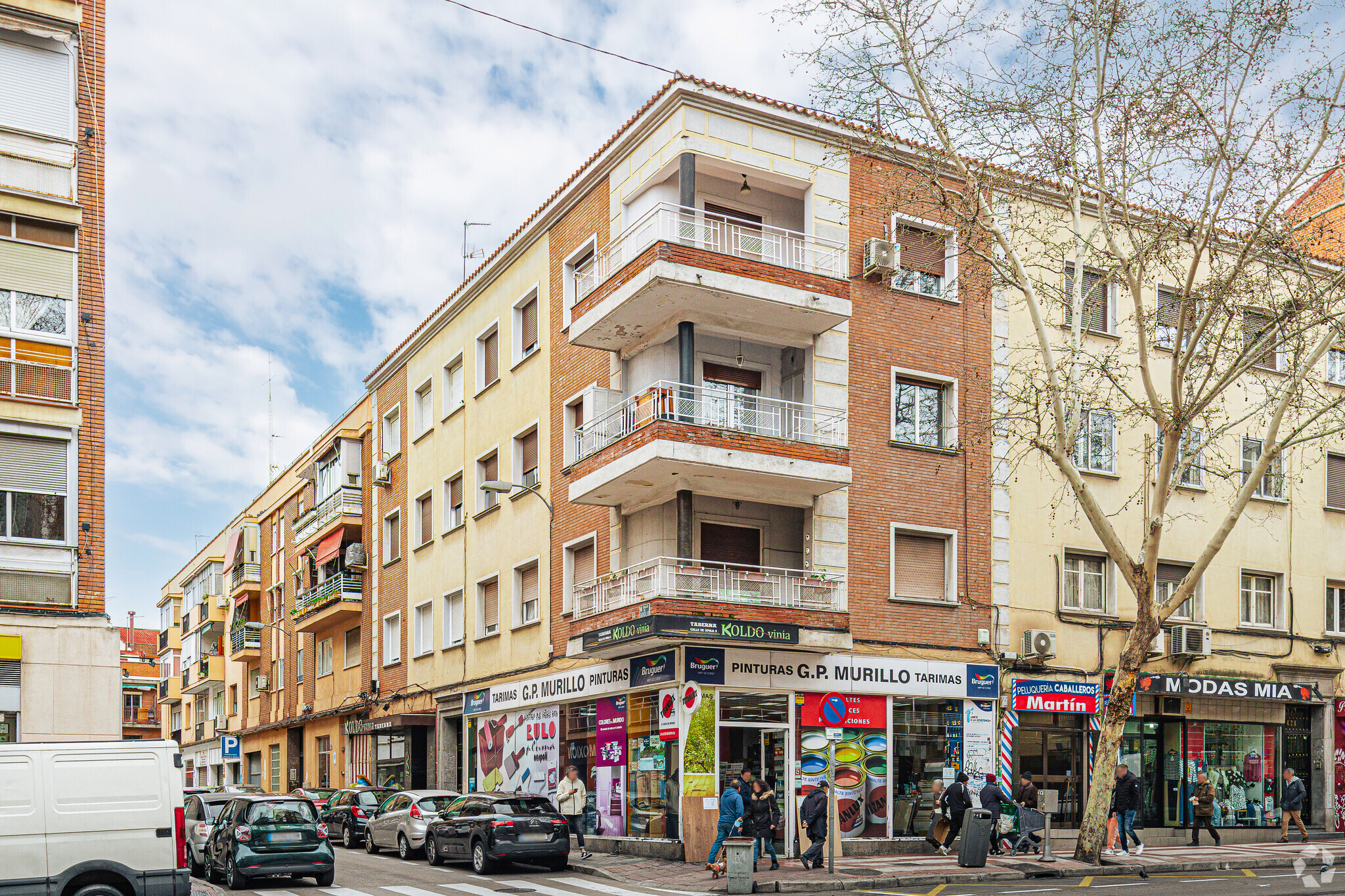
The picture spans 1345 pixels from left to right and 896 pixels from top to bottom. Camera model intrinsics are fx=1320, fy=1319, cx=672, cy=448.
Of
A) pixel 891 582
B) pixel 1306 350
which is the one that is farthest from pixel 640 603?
pixel 1306 350

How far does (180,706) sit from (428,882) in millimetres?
53172

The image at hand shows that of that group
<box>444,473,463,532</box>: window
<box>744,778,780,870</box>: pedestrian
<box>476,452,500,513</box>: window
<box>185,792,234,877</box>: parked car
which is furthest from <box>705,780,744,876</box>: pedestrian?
<box>444,473,463,532</box>: window

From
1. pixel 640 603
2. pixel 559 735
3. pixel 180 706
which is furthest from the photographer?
pixel 180 706

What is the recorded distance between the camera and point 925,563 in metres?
24.8

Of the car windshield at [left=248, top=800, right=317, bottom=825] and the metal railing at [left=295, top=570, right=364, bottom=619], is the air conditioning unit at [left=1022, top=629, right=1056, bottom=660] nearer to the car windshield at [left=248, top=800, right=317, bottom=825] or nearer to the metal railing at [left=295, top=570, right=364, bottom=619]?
the car windshield at [left=248, top=800, right=317, bottom=825]

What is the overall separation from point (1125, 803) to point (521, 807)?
10465mm

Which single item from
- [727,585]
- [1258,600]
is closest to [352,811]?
[727,585]

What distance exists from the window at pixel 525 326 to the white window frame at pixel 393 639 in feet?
32.0

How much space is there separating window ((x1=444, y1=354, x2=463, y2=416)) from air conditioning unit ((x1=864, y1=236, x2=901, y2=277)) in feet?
41.6

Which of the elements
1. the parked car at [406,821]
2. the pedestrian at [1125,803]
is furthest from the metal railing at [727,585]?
the pedestrian at [1125,803]

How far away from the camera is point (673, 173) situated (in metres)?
24.2

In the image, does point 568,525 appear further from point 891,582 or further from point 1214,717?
point 1214,717

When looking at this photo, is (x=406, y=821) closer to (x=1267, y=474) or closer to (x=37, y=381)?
(x=37, y=381)

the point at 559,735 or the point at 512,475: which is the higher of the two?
the point at 512,475
